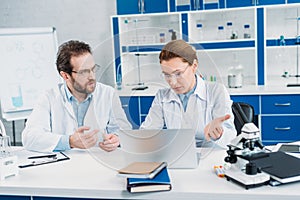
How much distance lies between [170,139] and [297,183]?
0.47 meters

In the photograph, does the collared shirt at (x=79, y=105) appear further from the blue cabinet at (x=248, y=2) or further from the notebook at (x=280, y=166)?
the blue cabinet at (x=248, y=2)

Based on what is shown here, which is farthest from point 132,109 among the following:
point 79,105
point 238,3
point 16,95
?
point 238,3

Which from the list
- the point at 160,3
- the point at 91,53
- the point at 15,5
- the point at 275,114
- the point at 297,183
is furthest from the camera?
the point at 15,5

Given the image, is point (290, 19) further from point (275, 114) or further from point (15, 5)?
point (15, 5)

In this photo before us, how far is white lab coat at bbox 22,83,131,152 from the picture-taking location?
1.88 meters

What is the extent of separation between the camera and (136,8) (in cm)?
409

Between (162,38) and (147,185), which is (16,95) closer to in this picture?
(162,38)

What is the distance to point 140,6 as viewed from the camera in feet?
13.3

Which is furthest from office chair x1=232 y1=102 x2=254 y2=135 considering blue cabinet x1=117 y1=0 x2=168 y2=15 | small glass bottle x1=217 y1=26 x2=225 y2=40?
blue cabinet x1=117 y1=0 x2=168 y2=15

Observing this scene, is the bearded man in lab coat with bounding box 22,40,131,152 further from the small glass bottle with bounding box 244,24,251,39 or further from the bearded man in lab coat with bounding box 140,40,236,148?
the small glass bottle with bounding box 244,24,251,39

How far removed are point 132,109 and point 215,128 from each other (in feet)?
1.19

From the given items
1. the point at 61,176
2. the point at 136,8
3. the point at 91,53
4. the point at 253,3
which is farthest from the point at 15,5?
the point at 61,176

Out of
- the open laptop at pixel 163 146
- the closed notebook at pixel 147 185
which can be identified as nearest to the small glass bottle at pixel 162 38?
the open laptop at pixel 163 146

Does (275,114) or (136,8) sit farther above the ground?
(136,8)
